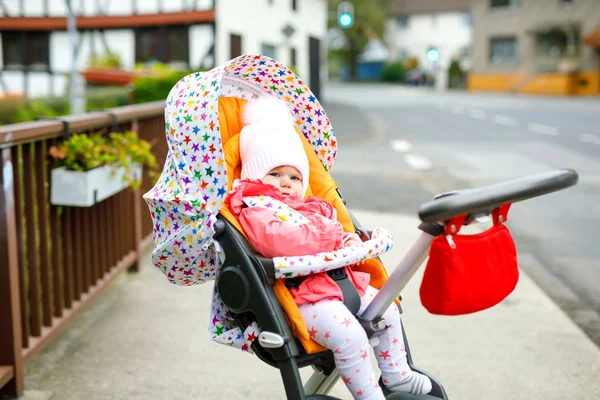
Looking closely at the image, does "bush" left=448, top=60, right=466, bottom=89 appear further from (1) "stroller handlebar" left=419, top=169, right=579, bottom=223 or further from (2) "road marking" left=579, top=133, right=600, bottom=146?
(1) "stroller handlebar" left=419, top=169, right=579, bottom=223

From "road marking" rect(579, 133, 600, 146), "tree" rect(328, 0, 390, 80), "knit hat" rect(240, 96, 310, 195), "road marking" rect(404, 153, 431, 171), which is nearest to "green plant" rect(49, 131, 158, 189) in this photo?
"knit hat" rect(240, 96, 310, 195)

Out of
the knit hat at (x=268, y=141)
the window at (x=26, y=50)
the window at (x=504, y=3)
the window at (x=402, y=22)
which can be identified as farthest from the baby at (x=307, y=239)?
the window at (x=402, y=22)

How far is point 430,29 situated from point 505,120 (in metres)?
50.4

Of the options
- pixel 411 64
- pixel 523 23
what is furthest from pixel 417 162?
pixel 411 64

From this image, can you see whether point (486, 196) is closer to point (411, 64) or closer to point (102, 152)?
point (102, 152)

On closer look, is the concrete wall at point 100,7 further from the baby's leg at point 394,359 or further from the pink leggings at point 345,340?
the pink leggings at point 345,340

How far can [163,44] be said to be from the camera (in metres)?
26.5

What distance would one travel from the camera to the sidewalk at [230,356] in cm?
381

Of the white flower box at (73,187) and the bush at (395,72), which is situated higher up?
the white flower box at (73,187)

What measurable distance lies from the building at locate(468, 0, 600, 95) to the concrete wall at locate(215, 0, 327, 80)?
57.3 ft

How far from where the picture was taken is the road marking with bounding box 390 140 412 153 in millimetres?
15103

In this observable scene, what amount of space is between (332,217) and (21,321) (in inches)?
69.6

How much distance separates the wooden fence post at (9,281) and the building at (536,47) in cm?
4248

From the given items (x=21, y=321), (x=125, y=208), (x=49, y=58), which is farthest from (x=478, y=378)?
(x=49, y=58)
